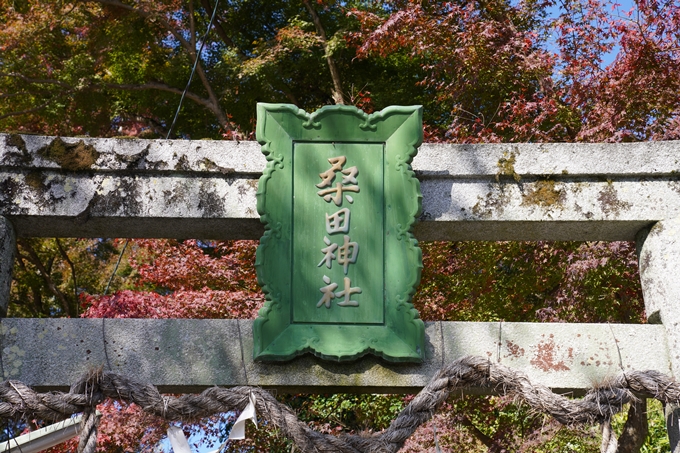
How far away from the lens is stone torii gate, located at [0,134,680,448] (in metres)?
3.46

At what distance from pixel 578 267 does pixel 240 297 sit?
2.89 meters

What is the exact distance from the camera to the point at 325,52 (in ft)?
34.7

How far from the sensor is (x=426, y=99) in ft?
34.2

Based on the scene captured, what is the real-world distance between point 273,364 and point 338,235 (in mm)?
653

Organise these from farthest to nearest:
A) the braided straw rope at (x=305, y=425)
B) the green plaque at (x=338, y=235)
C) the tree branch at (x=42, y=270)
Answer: the tree branch at (x=42, y=270) → the green plaque at (x=338, y=235) → the braided straw rope at (x=305, y=425)

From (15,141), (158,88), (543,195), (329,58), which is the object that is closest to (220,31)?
(158,88)

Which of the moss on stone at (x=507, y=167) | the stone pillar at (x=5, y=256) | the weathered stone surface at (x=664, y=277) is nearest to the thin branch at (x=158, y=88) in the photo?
the stone pillar at (x=5, y=256)

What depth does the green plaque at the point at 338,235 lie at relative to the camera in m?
3.43

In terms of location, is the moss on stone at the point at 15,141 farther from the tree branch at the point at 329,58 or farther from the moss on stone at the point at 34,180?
the tree branch at the point at 329,58

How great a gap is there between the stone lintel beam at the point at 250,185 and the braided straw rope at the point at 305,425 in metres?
0.77

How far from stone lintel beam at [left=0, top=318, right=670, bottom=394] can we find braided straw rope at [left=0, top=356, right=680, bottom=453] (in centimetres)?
14

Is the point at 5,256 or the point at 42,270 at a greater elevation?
the point at 5,256

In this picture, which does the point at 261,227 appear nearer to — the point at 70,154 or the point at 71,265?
the point at 70,154

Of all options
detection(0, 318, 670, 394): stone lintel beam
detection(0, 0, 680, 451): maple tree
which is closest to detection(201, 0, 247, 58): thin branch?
detection(0, 0, 680, 451): maple tree
